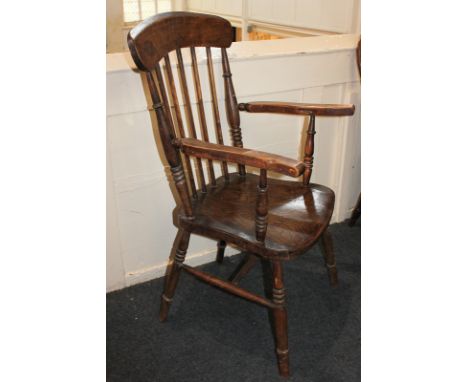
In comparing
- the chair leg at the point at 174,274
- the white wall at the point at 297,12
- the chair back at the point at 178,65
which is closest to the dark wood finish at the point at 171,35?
the chair back at the point at 178,65

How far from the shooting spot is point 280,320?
4.55ft

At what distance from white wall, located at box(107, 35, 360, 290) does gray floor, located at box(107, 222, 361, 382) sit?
148mm

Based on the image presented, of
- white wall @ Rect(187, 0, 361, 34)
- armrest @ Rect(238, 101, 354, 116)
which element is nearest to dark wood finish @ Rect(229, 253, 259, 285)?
armrest @ Rect(238, 101, 354, 116)

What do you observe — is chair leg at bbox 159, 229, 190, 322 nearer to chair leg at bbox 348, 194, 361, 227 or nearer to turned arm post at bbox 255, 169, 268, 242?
turned arm post at bbox 255, 169, 268, 242

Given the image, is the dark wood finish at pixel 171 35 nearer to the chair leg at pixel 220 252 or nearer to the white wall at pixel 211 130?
the white wall at pixel 211 130

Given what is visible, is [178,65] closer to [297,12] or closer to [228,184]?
[228,184]

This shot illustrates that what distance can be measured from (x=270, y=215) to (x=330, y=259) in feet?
1.52

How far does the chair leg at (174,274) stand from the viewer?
1.54 meters

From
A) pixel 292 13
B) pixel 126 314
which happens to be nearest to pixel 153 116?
pixel 126 314

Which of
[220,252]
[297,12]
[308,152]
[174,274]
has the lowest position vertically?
[220,252]

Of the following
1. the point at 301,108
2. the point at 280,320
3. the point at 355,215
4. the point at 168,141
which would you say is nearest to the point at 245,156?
the point at 168,141

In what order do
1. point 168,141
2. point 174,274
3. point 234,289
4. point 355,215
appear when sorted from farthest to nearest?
point 355,215 → point 174,274 → point 234,289 → point 168,141
